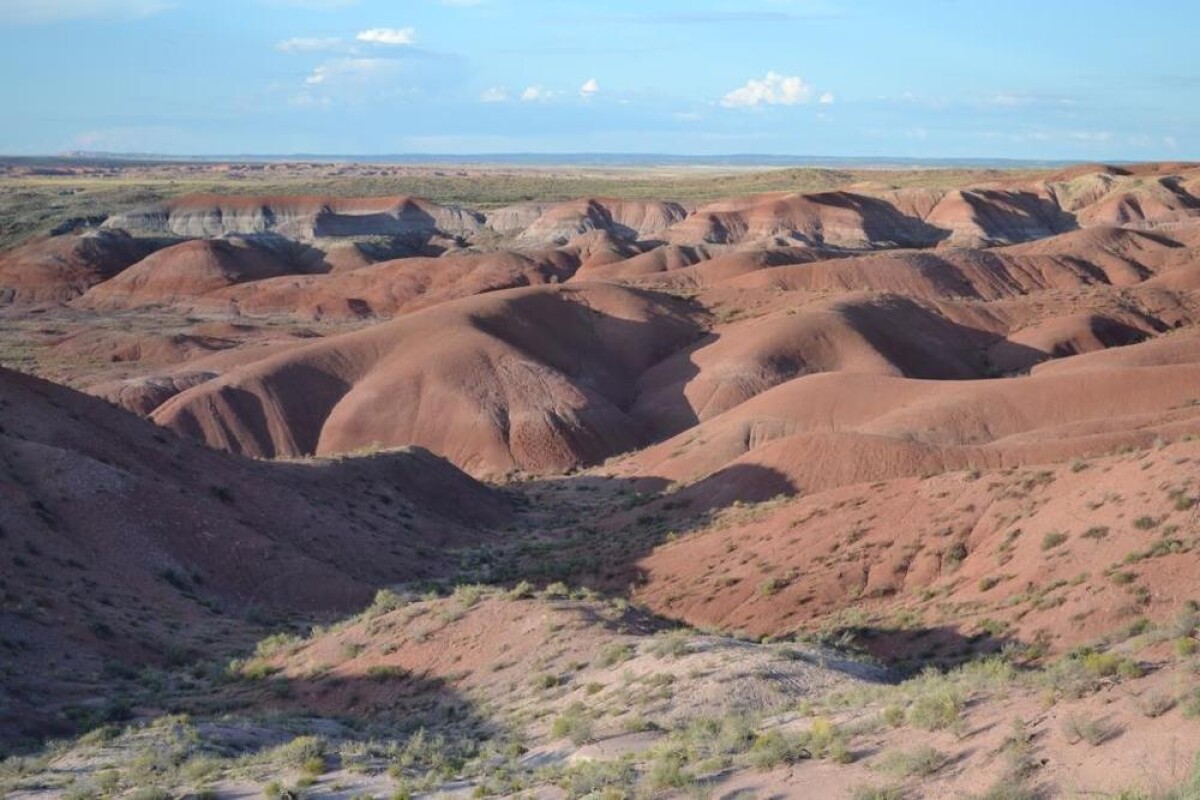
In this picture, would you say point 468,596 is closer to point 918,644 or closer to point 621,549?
point 918,644

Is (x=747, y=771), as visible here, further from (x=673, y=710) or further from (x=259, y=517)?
(x=259, y=517)

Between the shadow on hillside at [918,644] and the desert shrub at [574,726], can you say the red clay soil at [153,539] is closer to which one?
the desert shrub at [574,726]

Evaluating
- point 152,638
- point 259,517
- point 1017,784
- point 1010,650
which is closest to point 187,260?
point 259,517

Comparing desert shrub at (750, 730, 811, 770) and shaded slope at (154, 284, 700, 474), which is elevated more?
desert shrub at (750, 730, 811, 770)

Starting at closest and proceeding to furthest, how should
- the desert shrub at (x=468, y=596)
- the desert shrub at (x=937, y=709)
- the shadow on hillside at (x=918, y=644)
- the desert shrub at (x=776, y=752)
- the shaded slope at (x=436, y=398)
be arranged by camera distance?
1. the desert shrub at (x=937, y=709)
2. the desert shrub at (x=776, y=752)
3. the shadow on hillside at (x=918, y=644)
4. the desert shrub at (x=468, y=596)
5. the shaded slope at (x=436, y=398)

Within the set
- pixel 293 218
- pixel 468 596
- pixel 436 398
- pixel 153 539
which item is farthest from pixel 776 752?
pixel 293 218

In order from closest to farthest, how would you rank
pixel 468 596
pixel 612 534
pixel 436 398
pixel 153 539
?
pixel 468 596 < pixel 153 539 < pixel 612 534 < pixel 436 398

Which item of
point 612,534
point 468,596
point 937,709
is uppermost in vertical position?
point 937,709

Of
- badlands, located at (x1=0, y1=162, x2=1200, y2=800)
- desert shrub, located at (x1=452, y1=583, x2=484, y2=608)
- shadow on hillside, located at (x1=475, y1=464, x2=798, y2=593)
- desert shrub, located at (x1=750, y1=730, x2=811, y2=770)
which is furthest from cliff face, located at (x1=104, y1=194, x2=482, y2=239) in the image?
desert shrub, located at (x1=750, y1=730, x2=811, y2=770)

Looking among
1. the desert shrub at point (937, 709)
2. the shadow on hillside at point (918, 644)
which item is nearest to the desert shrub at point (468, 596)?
the shadow on hillside at point (918, 644)

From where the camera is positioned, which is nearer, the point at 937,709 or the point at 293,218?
the point at 937,709

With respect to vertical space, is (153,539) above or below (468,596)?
below

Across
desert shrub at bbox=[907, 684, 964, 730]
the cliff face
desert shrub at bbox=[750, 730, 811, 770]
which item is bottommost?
desert shrub at bbox=[750, 730, 811, 770]

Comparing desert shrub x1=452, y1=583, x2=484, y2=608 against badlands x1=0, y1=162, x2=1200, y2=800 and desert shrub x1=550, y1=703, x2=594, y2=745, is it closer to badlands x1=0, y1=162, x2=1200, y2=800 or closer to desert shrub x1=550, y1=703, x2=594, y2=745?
badlands x1=0, y1=162, x2=1200, y2=800
